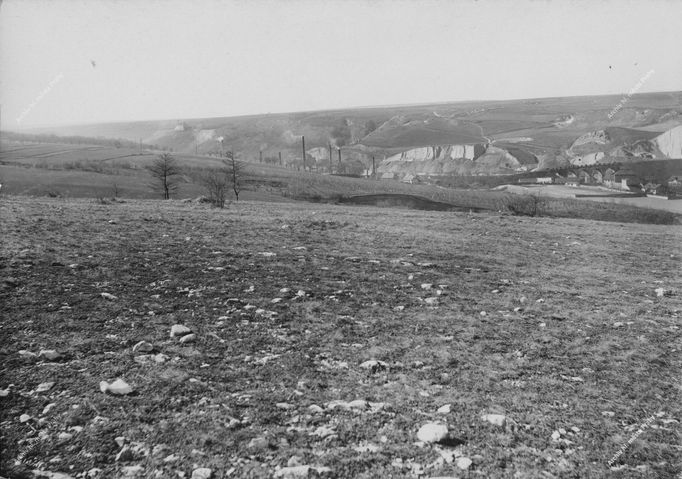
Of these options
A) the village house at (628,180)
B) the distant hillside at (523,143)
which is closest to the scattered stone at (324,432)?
the village house at (628,180)

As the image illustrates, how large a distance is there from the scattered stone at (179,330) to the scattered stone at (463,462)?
3.68 meters

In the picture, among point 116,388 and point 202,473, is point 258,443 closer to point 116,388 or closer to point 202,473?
point 202,473

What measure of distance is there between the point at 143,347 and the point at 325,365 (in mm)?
2131

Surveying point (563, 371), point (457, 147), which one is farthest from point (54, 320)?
point (457, 147)

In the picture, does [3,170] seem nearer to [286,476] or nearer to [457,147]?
[286,476]

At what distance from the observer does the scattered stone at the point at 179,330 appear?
18.6 ft

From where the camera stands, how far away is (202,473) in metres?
3.27

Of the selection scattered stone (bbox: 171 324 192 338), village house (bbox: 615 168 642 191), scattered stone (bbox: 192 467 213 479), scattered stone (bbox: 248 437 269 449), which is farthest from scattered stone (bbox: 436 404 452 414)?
village house (bbox: 615 168 642 191)

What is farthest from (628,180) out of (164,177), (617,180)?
(164,177)

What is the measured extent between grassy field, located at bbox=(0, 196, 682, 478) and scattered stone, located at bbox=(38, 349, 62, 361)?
0.04m

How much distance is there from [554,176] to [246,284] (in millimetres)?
97515

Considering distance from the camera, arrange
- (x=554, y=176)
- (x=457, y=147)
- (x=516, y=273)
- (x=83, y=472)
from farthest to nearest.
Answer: (x=457, y=147), (x=554, y=176), (x=516, y=273), (x=83, y=472)

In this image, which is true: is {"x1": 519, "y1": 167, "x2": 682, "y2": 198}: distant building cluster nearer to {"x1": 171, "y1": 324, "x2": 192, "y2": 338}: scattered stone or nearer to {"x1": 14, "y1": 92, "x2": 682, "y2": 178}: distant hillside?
{"x1": 14, "y1": 92, "x2": 682, "y2": 178}: distant hillside

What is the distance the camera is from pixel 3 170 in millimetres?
57562
